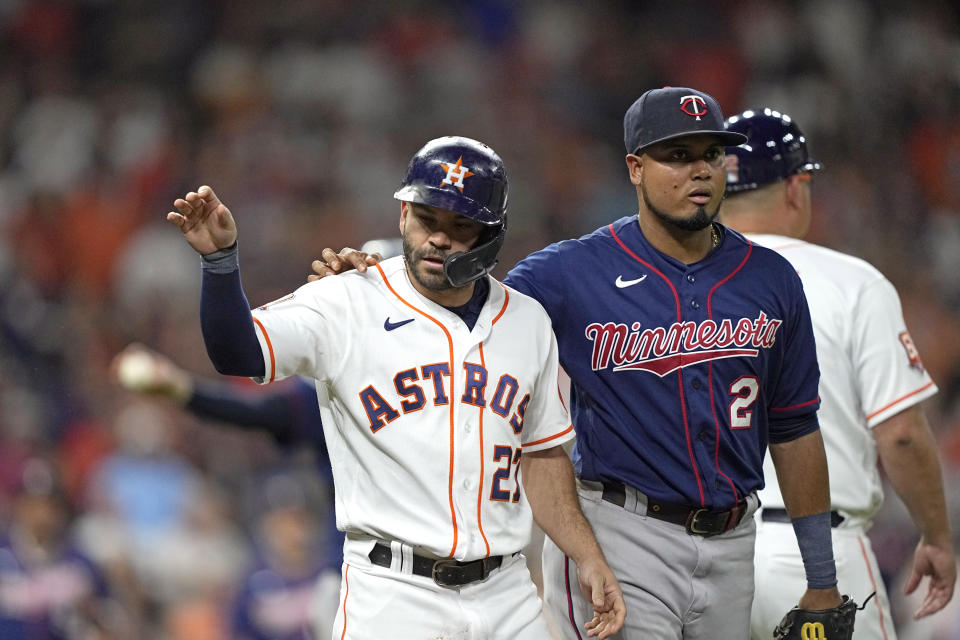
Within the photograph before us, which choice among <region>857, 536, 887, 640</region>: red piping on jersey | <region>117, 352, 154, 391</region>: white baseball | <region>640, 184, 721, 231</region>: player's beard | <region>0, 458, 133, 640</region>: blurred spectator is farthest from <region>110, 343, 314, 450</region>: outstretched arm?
<region>0, 458, 133, 640</region>: blurred spectator

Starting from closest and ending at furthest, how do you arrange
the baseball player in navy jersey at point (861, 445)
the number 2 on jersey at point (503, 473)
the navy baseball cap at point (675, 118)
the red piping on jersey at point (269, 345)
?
the red piping on jersey at point (269, 345) → the number 2 on jersey at point (503, 473) → the navy baseball cap at point (675, 118) → the baseball player in navy jersey at point (861, 445)

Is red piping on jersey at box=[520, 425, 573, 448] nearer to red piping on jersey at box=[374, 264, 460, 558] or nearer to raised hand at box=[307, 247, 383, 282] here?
red piping on jersey at box=[374, 264, 460, 558]

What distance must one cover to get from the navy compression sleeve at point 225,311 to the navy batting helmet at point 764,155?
6.90 feet

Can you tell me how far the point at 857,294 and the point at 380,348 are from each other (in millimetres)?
1799

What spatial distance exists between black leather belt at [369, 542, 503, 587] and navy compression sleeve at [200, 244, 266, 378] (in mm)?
593

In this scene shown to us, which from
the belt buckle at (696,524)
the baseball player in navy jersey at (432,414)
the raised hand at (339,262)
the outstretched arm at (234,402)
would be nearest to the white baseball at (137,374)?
the outstretched arm at (234,402)

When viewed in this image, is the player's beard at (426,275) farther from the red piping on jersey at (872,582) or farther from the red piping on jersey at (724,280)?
the red piping on jersey at (872,582)

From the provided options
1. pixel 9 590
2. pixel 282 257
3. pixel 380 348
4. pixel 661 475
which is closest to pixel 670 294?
pixel 661 475

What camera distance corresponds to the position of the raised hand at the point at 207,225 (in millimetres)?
2797

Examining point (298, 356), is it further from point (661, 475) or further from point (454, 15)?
point (454, 15)

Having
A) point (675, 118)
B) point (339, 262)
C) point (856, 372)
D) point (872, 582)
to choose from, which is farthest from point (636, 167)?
point (872, 582)

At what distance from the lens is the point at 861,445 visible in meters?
4.18

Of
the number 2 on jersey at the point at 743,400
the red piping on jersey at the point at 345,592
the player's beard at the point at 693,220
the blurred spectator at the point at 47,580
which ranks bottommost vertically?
→ the blurred spectator at the point at 47,580

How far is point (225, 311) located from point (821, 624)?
75.5 inches
